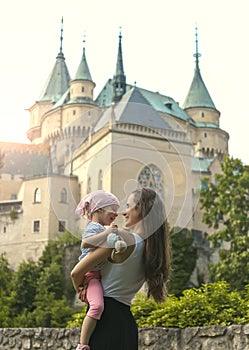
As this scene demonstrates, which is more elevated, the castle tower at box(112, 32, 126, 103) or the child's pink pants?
the castle tower at box(112, 32, 126, 103)

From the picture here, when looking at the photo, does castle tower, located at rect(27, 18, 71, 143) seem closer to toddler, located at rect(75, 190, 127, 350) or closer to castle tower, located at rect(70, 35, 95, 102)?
castle tower, located at rect(70, 35, 95, 102)

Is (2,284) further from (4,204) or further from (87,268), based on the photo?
(87,268)

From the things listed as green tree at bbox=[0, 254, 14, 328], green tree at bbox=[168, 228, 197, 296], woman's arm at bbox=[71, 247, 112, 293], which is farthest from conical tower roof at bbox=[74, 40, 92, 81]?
woman's arm at bbox=[71, 247, 112, 293]

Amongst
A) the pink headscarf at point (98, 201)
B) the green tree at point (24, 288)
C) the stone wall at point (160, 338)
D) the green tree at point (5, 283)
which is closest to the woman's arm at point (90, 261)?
the pink headscarf at point (98, 201)

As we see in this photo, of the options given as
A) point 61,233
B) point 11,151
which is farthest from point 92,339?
point 11,151

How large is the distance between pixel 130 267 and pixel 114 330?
1.27 feet

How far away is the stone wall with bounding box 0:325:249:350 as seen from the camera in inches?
224

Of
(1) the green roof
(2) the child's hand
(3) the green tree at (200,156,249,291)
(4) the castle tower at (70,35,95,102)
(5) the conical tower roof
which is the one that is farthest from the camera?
(1) the green roof

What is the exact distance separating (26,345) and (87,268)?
410 centimetres

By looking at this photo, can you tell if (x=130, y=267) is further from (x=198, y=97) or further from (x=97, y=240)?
(x=198, y=97)

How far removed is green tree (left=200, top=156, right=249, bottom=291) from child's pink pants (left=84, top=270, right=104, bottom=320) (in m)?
21.9

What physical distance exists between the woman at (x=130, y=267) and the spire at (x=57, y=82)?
244ft

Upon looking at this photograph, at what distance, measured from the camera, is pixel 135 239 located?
12.0 ft

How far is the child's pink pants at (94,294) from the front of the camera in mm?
3531
